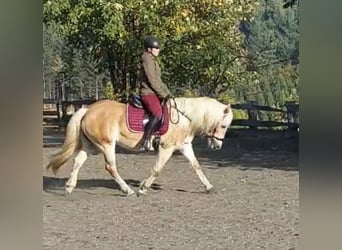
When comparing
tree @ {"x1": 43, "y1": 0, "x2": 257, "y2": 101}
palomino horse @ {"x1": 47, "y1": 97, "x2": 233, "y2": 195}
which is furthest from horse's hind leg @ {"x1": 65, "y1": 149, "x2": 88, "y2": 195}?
tree @ {"x1": 43, "y1": 0, "x2": 257, "y2": 101}

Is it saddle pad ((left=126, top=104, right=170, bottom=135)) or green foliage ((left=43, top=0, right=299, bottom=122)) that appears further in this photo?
saddle pad ((left=126, top=104, right=170, bottom=135))

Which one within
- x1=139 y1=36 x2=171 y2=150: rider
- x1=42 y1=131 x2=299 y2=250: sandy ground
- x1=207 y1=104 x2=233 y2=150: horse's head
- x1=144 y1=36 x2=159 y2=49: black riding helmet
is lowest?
x1=42 y1=131 x2=299 y2=250: sandy ground

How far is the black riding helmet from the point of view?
4734 millimetres

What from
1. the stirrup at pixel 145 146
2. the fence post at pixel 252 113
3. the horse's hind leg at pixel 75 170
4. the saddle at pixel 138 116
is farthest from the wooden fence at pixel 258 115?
the horse's hind leg at pixel 75 170

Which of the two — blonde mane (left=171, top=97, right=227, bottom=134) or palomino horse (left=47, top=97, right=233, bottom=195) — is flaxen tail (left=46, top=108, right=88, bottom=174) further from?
blonde mane (left=171, top=97, right=227, bottom=134)

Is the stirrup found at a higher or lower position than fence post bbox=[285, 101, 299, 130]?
lower

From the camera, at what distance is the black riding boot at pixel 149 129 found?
4.84m

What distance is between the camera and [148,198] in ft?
15.8

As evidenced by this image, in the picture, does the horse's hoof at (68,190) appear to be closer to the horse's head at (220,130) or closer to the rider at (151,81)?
the rider at (151,81)

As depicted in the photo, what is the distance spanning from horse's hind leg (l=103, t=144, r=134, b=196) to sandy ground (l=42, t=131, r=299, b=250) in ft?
0.09

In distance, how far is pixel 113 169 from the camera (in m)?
4.84
